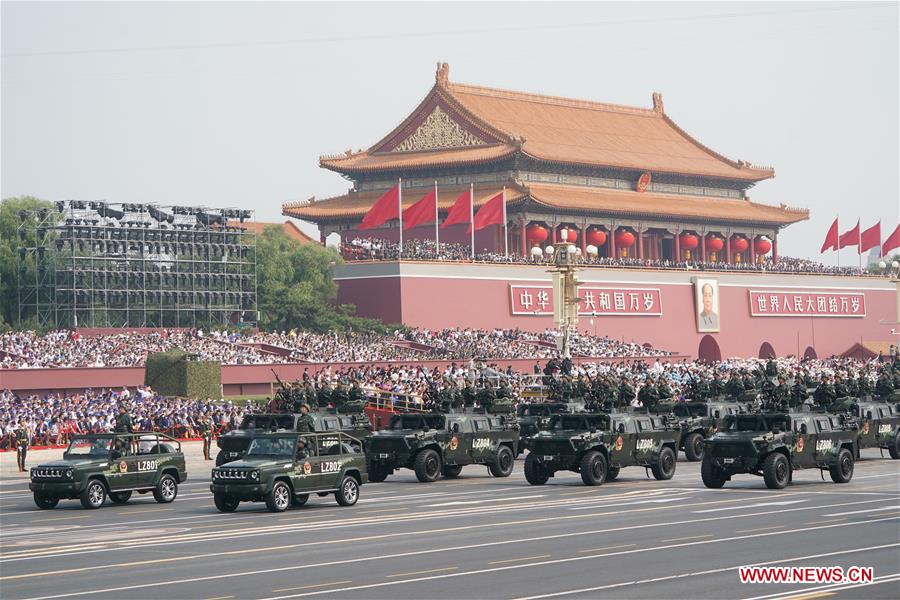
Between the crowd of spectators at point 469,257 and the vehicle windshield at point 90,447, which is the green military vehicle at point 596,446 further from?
the crowd of spectators at point 469,257

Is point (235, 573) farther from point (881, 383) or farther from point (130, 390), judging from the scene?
point (130, 390)

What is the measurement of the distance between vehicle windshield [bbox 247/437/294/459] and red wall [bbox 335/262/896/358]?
4595cm

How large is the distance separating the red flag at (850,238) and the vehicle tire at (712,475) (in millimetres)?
69995

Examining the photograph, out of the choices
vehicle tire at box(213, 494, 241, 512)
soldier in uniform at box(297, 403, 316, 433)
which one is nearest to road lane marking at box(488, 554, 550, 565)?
vehicle tire at box(213, 494, 241, 512)

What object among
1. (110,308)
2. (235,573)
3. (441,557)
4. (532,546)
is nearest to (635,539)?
(532,546)

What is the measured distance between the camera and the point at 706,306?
294 ft

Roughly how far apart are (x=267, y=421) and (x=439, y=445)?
4047mm

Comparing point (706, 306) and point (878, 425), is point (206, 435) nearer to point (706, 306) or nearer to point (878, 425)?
point (878, 425)

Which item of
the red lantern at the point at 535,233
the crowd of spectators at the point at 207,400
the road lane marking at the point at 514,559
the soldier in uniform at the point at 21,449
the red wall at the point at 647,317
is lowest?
the road lane marking at the point at 514,559

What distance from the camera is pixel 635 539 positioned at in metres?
21.8

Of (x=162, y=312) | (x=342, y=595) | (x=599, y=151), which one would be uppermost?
(x=599, y=151)

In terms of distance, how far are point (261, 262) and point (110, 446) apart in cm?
4577

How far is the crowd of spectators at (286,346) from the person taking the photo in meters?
55.1

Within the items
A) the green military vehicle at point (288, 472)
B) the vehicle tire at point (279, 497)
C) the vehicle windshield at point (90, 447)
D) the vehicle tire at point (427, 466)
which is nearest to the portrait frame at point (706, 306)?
the vehicle tire at point (427, 466)
